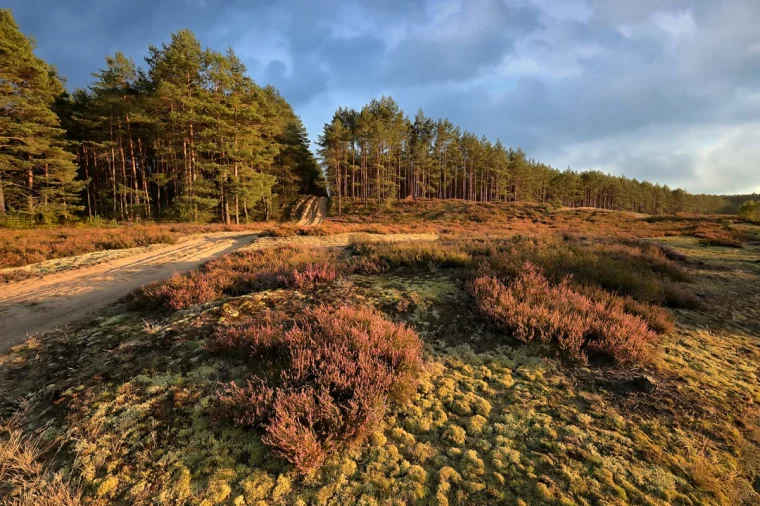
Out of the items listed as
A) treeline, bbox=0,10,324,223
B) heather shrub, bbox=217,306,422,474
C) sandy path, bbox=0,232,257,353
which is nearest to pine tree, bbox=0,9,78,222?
treeline, bbox=0,10,324,223

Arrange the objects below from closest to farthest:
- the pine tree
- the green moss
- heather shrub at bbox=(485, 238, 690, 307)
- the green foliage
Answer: the green moss → heather shrub at bbox=(485, 238, 690, 307) → the pine tree → the green foliage

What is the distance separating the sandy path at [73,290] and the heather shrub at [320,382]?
16.3ft

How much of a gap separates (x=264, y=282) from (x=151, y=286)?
2.29 m

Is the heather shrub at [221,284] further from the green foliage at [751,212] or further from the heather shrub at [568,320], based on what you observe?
the green foliage at [751,212]

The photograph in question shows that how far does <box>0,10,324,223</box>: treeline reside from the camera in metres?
24.3

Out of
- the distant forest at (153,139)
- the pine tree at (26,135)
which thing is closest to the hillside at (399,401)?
the distant forest at (153,139)

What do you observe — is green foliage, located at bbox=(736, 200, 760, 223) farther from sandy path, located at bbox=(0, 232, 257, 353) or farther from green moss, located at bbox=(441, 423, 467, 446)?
sandy path, located at bbox=(0, 232, 257, 353)

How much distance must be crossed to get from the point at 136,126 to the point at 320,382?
4396 cm

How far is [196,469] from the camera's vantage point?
211 centimetres

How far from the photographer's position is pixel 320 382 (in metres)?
2.63

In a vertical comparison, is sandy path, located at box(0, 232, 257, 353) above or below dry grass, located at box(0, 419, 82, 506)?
below

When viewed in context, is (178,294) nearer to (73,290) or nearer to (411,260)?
(411,260)

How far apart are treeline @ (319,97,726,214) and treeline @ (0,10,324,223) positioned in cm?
1685

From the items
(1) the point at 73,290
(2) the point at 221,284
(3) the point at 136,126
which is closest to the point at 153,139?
(3) the point at 136,126
